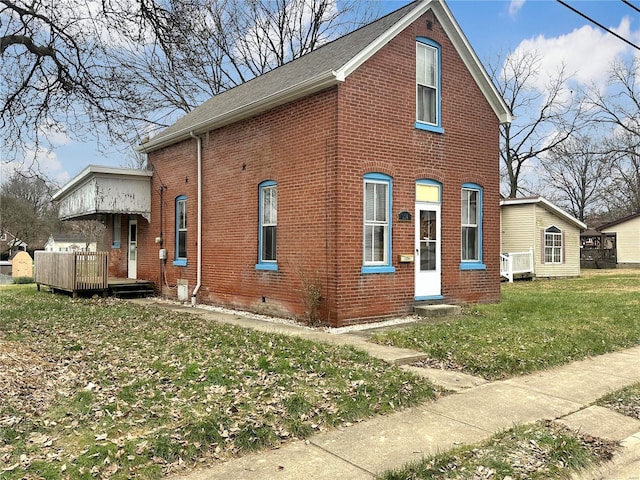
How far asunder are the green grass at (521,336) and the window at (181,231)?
8.25m

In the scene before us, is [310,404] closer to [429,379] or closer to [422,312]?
[429,379]

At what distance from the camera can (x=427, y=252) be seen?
39.8 ft

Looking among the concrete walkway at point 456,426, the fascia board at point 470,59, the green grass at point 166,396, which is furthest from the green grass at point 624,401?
the fascia board at point 470,59

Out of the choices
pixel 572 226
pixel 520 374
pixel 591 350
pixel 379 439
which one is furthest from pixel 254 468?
pixel 572 226

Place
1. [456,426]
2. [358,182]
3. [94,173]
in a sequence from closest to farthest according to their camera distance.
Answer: [456,426]
[358,182]
[94,173]

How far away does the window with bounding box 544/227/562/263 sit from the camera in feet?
84.2

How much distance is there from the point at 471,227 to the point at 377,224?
3218mm

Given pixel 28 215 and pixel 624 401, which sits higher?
pixel 28 215

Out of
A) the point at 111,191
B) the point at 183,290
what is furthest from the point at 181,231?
the point at 111,191

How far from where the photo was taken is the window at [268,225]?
40.0ft

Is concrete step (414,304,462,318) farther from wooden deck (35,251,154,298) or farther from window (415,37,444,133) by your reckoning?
wooden deck (35,251,154,298)

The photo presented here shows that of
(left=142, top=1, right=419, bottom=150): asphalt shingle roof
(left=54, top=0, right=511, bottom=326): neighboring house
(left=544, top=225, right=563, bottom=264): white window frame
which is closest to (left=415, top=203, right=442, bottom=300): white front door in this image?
(left=54, top=0, right=511, bottom=326): neighboring house

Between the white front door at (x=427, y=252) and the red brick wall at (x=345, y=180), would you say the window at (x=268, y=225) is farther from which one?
the white front door at (x=427, y=252)

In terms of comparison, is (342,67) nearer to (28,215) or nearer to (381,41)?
(381,41)
